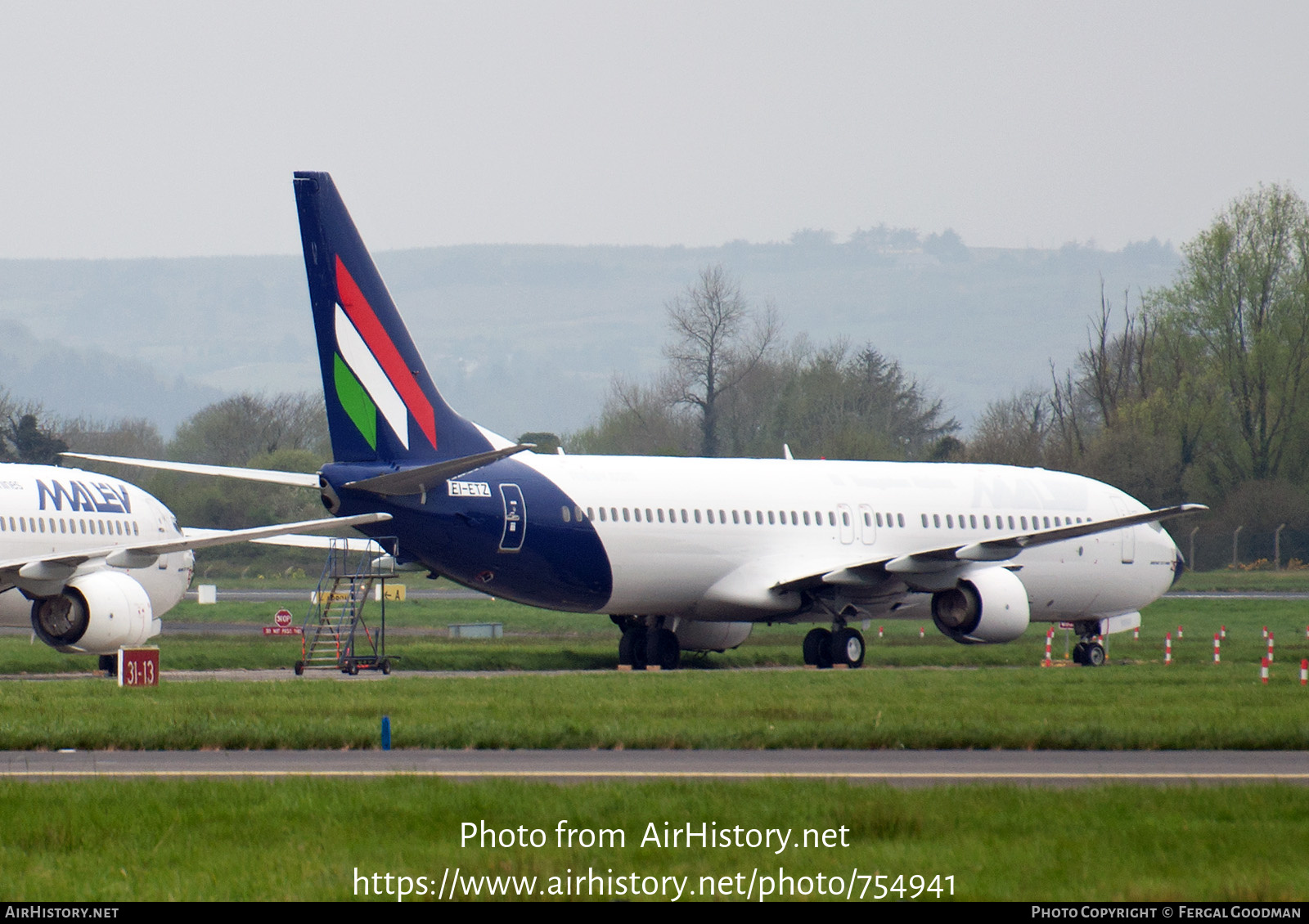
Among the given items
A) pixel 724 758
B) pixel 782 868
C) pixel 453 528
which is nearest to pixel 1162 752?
pixel 724 758

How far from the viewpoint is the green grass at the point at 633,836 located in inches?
391

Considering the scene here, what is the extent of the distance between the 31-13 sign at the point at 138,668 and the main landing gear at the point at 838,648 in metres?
12.2

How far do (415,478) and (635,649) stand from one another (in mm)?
7462

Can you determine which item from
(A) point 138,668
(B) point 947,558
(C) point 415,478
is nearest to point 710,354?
(B) point 947,558

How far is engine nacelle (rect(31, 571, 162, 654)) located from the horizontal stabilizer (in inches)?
167

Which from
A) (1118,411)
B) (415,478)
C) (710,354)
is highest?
(710,354)

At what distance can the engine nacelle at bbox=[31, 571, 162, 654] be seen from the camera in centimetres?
2966

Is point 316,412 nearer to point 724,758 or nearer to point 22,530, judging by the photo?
point 22,530

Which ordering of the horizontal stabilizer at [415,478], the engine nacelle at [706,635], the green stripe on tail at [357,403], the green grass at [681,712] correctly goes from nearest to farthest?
the green grass at [681,712]
the horizontal stabilizer at [415,478]
the green stripe on tail at [357,403]
the engine nacelle at [706,635]

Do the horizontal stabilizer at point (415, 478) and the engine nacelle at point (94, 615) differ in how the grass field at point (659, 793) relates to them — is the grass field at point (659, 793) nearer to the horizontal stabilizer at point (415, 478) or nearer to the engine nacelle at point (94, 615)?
the engine nacelle at point (94, 615)

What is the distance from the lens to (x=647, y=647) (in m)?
34.3

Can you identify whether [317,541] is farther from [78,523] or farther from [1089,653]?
[1089,653]

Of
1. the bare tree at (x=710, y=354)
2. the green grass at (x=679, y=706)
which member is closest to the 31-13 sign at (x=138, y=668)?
the green grass at (x=679, y=706)

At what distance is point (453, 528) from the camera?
29578 mm
